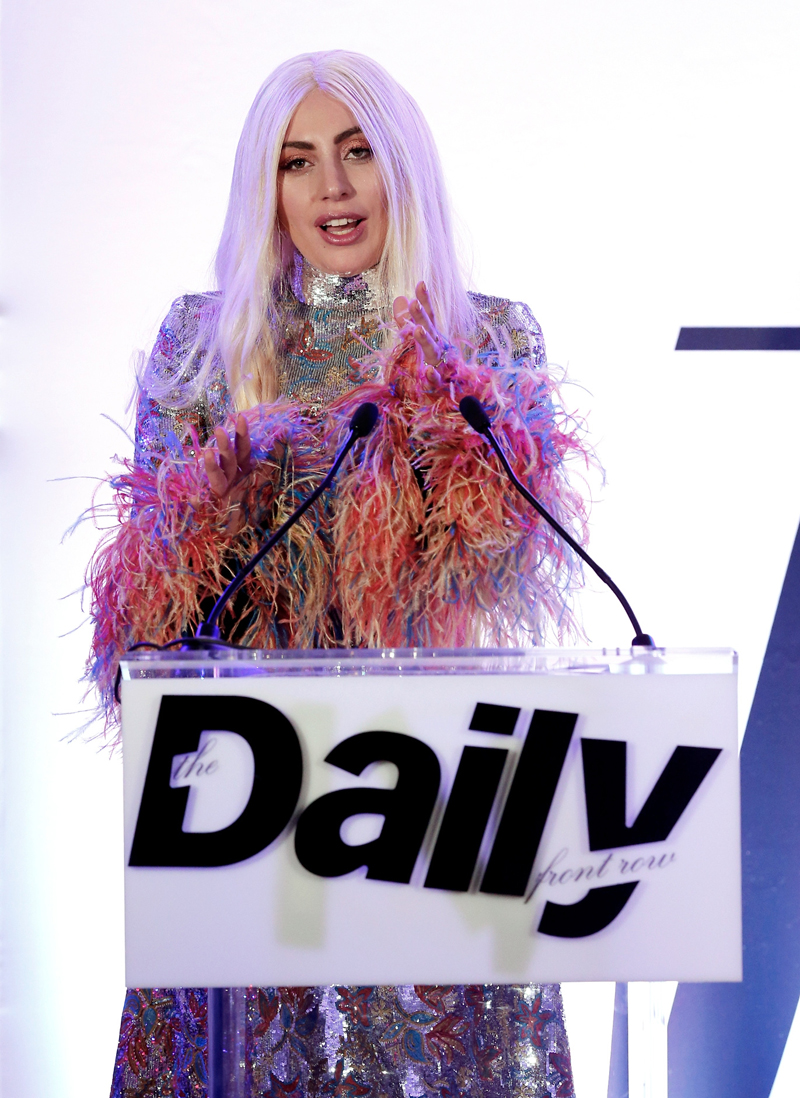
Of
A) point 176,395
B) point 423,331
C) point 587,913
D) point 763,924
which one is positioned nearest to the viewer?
point 587,913

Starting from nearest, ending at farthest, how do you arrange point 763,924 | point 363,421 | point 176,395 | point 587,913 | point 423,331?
point 587,913 < point 363,421 < point 423,331 < point 176,395 < point 763,924

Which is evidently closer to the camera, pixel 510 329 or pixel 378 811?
pixel 378 811

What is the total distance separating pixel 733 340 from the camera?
1.62 m

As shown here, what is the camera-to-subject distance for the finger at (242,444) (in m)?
0.96

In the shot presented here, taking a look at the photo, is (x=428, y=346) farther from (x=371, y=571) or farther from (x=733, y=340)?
(x=733, y=340)

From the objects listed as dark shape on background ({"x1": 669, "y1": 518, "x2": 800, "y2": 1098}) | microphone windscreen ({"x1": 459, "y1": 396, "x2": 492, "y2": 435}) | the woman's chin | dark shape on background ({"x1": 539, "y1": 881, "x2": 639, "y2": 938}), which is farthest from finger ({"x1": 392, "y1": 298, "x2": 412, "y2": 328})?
dark shape on background ({"x1": 669, "y1": 518, "x2": 800, "y2": 1098})

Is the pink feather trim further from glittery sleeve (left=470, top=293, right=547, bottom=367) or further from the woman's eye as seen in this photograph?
the woman's eye

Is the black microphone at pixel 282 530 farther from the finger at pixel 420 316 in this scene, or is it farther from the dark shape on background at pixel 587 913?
the dark shape on background at pixel 587 913

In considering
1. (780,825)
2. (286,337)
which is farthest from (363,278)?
(780,825)

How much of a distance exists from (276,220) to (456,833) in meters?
0.94

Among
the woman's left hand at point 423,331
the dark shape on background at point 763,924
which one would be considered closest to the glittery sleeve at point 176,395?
the woman's left hand at point 423,331

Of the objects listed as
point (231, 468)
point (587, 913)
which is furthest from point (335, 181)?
point (587, 913)

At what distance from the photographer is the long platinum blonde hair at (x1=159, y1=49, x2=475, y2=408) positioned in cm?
132

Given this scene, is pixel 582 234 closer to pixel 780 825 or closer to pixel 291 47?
pixel 291 47
